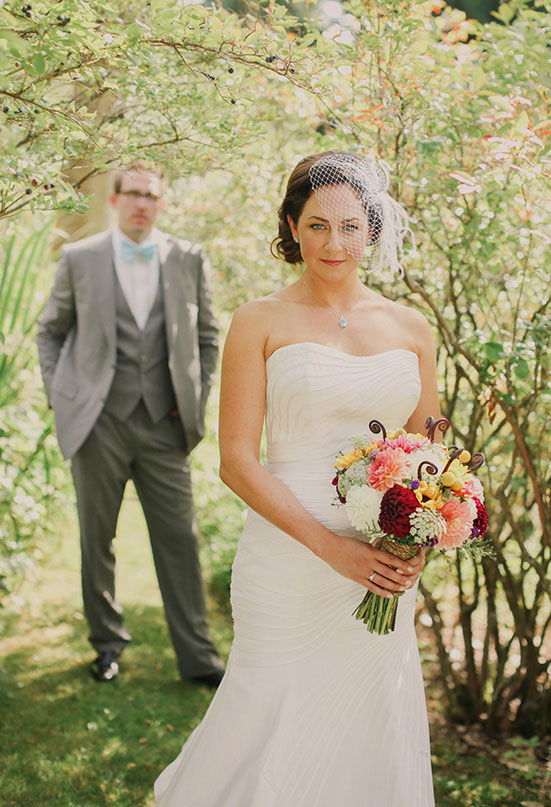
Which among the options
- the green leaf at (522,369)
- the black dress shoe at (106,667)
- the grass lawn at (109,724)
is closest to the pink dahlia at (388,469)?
the green leaf at (522,369)

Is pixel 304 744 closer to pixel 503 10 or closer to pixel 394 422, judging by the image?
pixel 394 422

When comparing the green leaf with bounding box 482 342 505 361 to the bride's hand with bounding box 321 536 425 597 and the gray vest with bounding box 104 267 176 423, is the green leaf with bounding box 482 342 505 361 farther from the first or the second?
the gray vest with bounding box 104 267 176 423

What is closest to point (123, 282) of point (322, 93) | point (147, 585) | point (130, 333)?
point (130, 333)

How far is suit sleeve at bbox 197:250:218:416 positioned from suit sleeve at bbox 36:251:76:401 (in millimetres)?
656

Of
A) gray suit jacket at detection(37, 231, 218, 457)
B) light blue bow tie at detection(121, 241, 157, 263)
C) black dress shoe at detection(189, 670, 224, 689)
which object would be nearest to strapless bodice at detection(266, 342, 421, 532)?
gray suit jacket at detection(37, 231, 218, 457)

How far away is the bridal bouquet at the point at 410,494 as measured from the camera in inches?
79.0

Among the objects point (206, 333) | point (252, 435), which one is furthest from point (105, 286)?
point (252, 435)

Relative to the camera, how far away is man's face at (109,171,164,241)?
12.6 feet

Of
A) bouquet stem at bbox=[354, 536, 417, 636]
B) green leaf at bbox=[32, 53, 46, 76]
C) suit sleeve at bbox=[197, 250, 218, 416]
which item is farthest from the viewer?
suit sleeve at bbox=[197, 250, 218, 416]

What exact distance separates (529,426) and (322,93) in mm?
1724

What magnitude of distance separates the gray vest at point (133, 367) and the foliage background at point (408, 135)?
0.81 m

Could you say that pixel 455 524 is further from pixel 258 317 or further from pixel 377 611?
pixel 258 317

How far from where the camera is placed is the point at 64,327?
3998 millimetres

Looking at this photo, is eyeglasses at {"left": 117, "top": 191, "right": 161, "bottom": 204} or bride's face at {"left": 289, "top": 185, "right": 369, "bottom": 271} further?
eyeglasses at {"left": 117, "top": 191, "right": 161, "bottom": 204}
